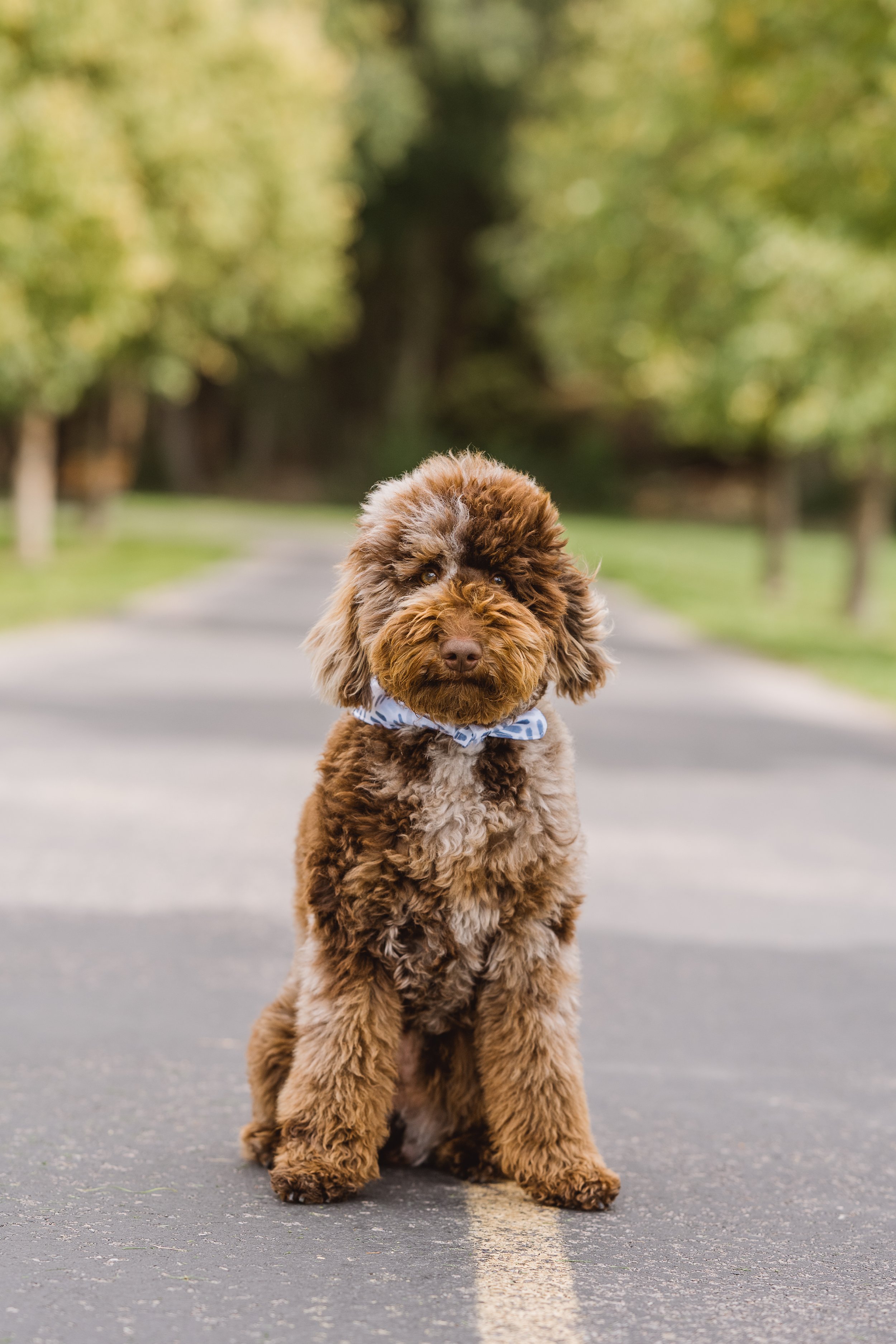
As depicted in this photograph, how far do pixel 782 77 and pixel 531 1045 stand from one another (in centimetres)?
1657

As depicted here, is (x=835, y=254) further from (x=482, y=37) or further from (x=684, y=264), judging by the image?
(x=482, y=37)

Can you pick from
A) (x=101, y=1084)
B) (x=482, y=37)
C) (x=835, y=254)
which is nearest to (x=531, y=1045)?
(x=101, y=1084)

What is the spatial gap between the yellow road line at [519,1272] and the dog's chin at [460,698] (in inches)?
40.8

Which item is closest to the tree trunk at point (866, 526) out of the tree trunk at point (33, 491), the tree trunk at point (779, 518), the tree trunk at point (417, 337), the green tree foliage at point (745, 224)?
the green tree foliage at point (745, 224)

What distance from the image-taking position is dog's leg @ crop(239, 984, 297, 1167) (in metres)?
3.86

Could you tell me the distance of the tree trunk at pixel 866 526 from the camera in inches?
883

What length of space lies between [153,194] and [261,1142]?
2380cm

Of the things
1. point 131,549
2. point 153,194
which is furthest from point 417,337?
point 153,194

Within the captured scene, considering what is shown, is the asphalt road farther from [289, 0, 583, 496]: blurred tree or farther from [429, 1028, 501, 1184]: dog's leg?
[289, 0, 583, 496]: blurred tree

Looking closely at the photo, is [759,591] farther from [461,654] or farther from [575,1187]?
[461,654]

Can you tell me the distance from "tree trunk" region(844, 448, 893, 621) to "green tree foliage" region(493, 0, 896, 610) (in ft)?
1.75

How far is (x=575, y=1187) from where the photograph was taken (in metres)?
3.78

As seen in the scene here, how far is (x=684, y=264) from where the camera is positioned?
24.5 meters

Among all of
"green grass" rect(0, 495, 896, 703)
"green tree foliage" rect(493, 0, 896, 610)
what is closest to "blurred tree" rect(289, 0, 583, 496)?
"green grass" rect(0, 495, 896, 703)
